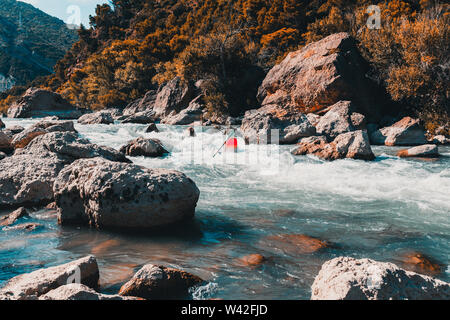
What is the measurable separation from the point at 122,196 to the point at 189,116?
2311cm

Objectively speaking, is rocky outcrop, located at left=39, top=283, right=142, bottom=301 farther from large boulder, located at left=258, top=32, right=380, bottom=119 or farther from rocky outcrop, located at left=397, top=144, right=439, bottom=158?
large boulder, located at left=258, top=32, right=380, bottom=119

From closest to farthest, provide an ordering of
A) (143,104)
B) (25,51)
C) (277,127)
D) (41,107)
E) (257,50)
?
(277,127), (257,50), (143,104), (41,107), (25,51)

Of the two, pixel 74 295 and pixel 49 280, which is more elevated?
pixel 74 295

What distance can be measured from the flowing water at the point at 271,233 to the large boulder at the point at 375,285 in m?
1.00

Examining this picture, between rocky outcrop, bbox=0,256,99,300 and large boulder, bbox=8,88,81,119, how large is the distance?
129 feet

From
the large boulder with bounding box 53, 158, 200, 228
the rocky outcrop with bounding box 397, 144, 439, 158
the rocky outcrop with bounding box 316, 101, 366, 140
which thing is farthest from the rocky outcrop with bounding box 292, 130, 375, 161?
the large boulder with bounding box 53, 158, 200, 228

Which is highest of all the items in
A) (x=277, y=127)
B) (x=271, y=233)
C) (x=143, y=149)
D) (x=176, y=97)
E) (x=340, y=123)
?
(x=176, y=97)

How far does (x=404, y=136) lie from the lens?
58.4 feet

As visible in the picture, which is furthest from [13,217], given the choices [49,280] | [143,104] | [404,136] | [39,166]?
[143,104]

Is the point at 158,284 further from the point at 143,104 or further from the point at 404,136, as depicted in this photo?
the point at 143,104

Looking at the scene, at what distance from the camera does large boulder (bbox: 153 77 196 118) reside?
106ft
